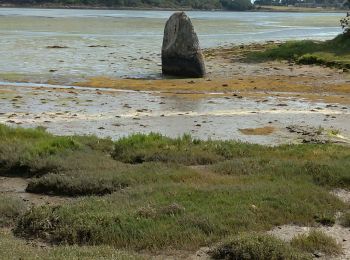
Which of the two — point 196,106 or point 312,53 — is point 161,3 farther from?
point 196,106

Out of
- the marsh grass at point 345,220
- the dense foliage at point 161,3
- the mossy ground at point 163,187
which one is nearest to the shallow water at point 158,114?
the mossy ground at point 163,187

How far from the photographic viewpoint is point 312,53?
108 feet

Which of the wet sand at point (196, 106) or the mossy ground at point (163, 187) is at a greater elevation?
the mossy ground at point (163, 187)

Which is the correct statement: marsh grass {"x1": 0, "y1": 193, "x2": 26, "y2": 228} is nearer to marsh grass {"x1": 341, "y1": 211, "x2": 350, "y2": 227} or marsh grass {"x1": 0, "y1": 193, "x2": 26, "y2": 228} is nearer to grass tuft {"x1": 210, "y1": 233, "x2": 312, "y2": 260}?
grass tuft {"x1": 210, "y1": 233, "x2": 312, "y2": 260}

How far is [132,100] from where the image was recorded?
63.3 ft

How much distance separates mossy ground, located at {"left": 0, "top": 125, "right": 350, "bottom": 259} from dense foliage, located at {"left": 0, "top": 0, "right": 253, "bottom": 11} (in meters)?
140

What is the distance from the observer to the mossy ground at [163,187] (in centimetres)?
729

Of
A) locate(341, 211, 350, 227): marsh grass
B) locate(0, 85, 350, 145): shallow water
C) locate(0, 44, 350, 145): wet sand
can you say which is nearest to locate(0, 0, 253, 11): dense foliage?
locate(0, 44, 350, 145): wet sand

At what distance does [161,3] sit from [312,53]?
125 meters

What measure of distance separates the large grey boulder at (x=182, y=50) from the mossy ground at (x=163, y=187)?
44.4 feet

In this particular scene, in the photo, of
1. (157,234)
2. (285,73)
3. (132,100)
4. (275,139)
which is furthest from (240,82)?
(157,234)

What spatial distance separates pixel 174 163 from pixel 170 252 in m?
3.90

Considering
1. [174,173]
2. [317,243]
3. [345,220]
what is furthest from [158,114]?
[317,243]

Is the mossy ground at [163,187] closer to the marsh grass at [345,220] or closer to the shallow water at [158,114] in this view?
the marsh grass at [345,220]
